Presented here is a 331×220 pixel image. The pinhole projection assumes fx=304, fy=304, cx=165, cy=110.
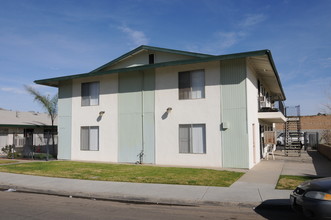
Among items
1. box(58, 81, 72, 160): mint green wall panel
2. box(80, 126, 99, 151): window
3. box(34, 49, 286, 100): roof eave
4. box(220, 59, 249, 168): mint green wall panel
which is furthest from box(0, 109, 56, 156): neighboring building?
box(220, 59, 249, 168): mint green wall panel

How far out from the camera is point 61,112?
66.9 ft

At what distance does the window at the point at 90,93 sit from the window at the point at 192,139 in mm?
6201

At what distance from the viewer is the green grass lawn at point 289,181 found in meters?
9.75

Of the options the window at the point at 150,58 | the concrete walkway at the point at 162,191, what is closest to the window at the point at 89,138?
the window at the point at 150,58

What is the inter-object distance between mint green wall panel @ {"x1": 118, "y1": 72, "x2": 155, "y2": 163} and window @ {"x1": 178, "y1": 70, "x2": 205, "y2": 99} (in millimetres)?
1766

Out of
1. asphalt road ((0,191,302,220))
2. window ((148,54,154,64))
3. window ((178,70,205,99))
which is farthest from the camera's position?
window ((148,54,154,64))

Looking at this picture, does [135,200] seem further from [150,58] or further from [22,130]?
[22,130]

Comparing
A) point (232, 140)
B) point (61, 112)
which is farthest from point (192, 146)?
point (61, 112)

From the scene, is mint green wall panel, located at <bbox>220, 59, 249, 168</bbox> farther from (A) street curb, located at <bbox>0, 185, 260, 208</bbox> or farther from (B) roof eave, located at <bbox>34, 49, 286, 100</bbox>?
(A) street curb, located at <bbox>0, 185, 260, 208</bbox>

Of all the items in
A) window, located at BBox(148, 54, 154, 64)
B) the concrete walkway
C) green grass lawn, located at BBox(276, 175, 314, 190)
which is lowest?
the concrete walkway

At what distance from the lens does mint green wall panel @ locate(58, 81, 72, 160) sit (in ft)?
65.0

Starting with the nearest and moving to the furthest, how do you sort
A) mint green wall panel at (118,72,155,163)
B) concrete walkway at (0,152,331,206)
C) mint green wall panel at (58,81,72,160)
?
1. concrete walkway at (0,152,331,206)
2. mint green wall panel at (118,72,155,163)
3. mint green wall panel at (58,81,72,160)

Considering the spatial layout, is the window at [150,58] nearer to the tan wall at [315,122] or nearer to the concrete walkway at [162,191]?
the concrete walkway at [162,191]

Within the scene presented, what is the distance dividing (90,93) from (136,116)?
3.87 meters
